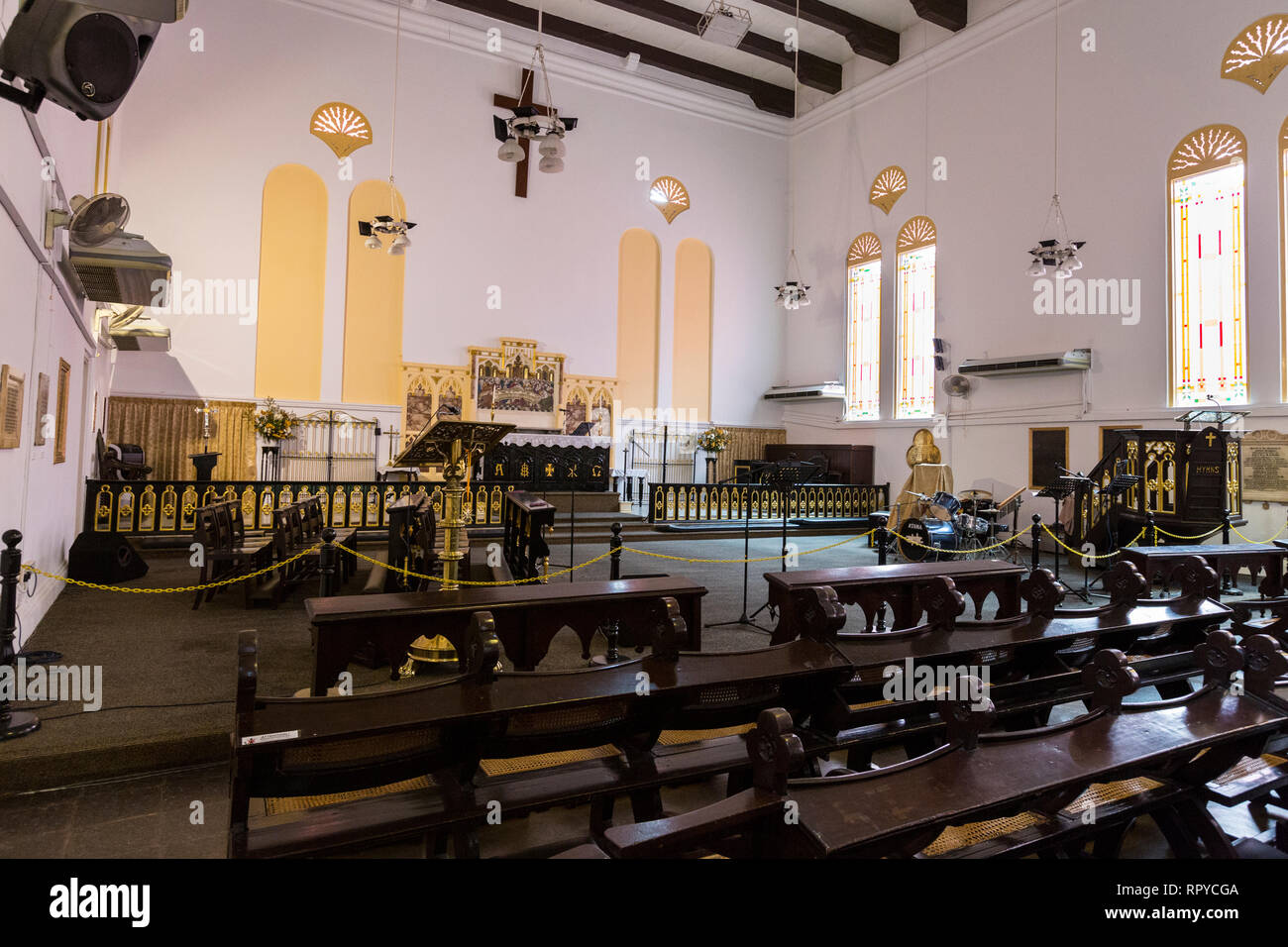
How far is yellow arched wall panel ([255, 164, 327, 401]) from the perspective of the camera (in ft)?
39.3

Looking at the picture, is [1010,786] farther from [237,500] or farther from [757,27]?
[757,27]

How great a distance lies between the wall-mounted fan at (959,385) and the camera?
12.5 m

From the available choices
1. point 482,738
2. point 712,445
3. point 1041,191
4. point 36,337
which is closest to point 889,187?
point 1041,191

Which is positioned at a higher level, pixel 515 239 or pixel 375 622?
pixel 515 239

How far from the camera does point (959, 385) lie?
12570 millimetres

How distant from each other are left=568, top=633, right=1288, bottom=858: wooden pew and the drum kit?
498 cm

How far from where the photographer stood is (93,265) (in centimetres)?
540

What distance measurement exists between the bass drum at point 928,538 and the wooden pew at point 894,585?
3.49 m

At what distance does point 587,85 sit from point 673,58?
1.99 m

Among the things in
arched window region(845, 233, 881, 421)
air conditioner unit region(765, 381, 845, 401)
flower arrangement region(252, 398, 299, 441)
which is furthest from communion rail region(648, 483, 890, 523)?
flower arrangement region(252, 398, 299, 441)

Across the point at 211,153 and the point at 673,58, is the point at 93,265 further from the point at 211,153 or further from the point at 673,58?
the point at 673,58

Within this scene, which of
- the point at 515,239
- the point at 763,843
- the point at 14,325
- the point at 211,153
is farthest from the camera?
the point at 515,239
